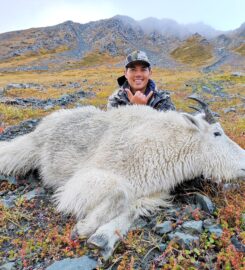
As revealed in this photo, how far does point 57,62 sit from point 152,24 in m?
102

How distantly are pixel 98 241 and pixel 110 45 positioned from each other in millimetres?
116258

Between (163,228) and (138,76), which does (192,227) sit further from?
(138,76)

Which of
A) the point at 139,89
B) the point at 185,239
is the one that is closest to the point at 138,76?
the point at 139,89

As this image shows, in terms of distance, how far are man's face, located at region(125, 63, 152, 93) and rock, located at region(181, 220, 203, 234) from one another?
3.90 metres

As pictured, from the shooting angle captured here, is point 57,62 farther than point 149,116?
Yes

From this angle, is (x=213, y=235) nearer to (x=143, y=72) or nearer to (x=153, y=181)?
(x=153, y=181)

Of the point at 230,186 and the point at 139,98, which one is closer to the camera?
the point at 230,186

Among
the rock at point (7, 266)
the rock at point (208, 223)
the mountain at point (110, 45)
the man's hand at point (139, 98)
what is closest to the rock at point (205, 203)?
the rock at point (208, 223)

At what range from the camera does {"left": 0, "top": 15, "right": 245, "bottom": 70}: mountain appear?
300 ft

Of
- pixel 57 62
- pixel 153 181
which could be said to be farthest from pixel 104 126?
pixel 57 62

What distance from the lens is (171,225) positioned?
4.34m

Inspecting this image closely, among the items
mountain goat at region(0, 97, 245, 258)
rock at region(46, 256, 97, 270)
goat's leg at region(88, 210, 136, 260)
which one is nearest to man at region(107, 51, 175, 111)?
mountain goat at region(0, 97, 245, 258)

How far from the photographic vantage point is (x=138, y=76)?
7.57 meters

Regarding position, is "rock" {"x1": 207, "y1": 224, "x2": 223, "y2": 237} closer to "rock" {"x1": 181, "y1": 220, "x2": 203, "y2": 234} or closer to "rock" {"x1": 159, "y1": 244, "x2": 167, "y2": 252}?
"rock" {"x1": 181, "y1": 220, "x2": 203, "y2": 234}
